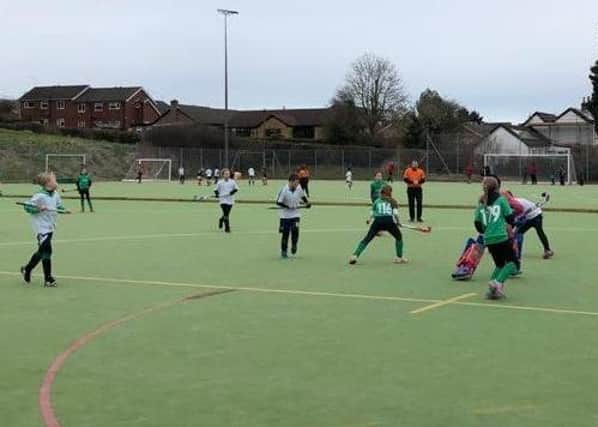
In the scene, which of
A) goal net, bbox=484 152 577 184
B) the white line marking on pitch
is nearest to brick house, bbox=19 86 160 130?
goal net, bbox=484 152 577 184

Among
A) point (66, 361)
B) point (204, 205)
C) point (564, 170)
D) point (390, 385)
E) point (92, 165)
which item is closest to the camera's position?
point (390, 385)

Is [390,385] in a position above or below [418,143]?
below

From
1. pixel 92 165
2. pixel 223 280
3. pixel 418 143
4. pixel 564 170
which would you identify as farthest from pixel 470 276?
pixel 418 143

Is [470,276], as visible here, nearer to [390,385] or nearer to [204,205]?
[390,385]

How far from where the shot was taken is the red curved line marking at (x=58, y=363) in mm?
6168

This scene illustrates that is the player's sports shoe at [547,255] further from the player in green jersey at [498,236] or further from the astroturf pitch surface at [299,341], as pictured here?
the player in green jersey at [498,236]

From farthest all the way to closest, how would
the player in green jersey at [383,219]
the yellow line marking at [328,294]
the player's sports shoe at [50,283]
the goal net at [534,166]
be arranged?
the goal net at [534,166] → the player in green jersey at [383,219] → the player's sports shoe at [50,283] → the yellow line marking at [328,294]

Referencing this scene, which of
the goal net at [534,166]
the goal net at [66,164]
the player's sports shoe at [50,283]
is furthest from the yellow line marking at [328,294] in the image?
the goal net at [66,164]

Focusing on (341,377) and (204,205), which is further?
(204,205)

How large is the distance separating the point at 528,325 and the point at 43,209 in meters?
6.73

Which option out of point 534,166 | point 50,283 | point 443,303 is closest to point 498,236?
point 443,303

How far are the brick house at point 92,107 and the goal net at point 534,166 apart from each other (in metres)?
66.6

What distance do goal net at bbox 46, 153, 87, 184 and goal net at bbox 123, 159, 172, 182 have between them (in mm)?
3848

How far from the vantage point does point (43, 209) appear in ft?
40.5
